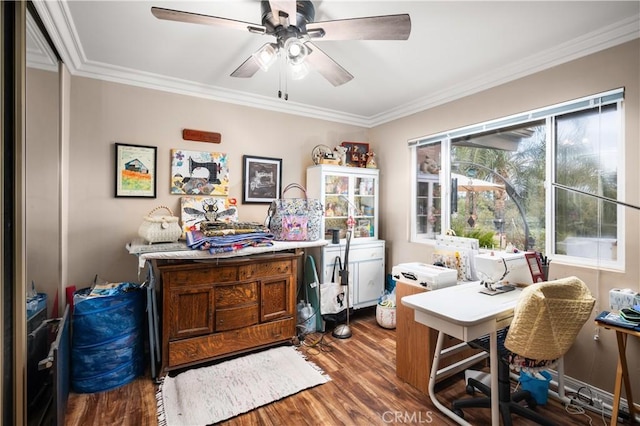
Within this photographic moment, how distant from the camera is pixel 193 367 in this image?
7.85 ft

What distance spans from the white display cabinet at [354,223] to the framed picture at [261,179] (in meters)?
0.39

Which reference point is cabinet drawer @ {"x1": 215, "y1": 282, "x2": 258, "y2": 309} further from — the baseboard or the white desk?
the baseboard

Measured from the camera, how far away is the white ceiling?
1.78 metres

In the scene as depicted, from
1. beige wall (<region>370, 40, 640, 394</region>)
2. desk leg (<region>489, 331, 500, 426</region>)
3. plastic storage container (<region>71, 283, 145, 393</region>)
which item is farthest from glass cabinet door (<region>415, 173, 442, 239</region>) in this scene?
plastic storage container (<region>71, 283, 145, 393</region>)

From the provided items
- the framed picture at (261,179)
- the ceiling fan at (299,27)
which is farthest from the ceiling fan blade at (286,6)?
the framed picture at (261,179)

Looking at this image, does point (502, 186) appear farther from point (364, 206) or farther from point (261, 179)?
point (261, 179)

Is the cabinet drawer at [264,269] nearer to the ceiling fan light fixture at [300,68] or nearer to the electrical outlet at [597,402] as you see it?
the ceiling fan light fixture at [300,68]

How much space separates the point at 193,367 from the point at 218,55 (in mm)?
2500

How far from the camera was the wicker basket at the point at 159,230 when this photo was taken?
2.36 metres

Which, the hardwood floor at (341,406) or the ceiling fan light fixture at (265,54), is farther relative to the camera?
the hardwood floor at (341,406)

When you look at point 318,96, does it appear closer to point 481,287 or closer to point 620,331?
point 481,287

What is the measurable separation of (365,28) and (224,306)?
221 centimetres

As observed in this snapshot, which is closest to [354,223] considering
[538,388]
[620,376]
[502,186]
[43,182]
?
[502,186]

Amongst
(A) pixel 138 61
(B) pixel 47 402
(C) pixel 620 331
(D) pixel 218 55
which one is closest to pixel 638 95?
(C) pixel 620 331
